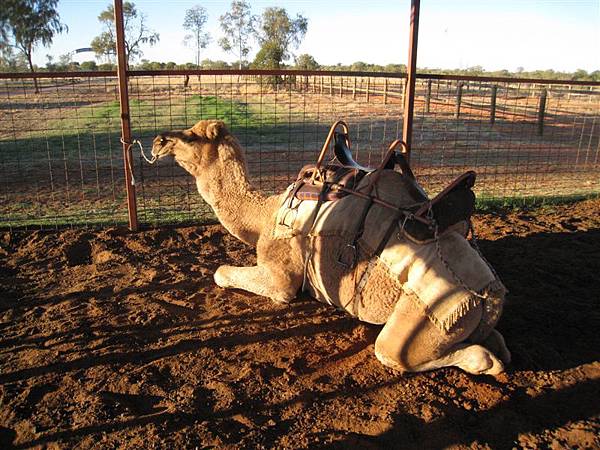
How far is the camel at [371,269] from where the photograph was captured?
380cm

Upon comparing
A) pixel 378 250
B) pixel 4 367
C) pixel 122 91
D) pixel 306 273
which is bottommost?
pixel 4 367

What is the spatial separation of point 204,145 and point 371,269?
2226 mm

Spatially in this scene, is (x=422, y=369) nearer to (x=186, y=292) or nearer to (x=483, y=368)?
(x=483, y=368)

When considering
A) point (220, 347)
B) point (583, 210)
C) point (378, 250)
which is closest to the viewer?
point (378, 250)

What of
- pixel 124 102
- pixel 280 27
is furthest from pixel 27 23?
pixel 124 102

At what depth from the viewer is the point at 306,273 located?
472 centimetres

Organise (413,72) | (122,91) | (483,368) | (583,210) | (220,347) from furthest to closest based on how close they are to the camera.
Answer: (583,210)
(413,72)
(122,91)
(220,347)
(483,368)

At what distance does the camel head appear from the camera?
529 centimetres

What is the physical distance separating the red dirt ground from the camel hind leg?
174mm

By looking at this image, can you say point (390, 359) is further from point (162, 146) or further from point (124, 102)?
point (124, 102)

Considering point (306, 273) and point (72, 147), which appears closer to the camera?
point (306, 273)

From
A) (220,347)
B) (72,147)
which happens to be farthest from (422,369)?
(72,147)

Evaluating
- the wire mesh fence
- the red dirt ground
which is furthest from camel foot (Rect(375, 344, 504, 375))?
the wire mesh fence

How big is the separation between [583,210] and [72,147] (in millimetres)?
13306
